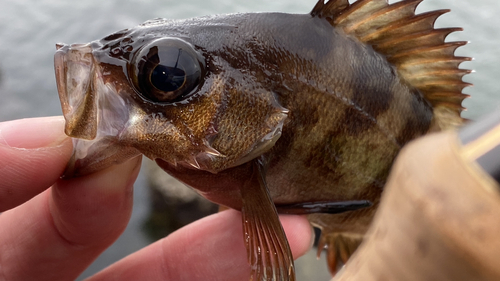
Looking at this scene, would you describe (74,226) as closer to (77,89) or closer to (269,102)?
(77,89)

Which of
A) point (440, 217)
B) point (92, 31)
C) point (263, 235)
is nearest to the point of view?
point (440, 217)

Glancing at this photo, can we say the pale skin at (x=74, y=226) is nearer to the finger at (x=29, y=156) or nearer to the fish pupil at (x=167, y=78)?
the finger at (x=29, y=156)

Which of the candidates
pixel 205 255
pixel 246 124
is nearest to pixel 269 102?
pixel 246 124

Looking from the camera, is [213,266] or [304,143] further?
[213,266]

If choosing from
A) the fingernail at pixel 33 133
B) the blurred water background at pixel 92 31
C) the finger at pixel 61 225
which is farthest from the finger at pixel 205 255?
the blurred water background at pixel 92 31

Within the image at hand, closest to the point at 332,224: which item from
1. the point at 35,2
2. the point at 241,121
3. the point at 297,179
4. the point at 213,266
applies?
the point at 297,179

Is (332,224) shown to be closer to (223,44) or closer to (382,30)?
(382,30)
